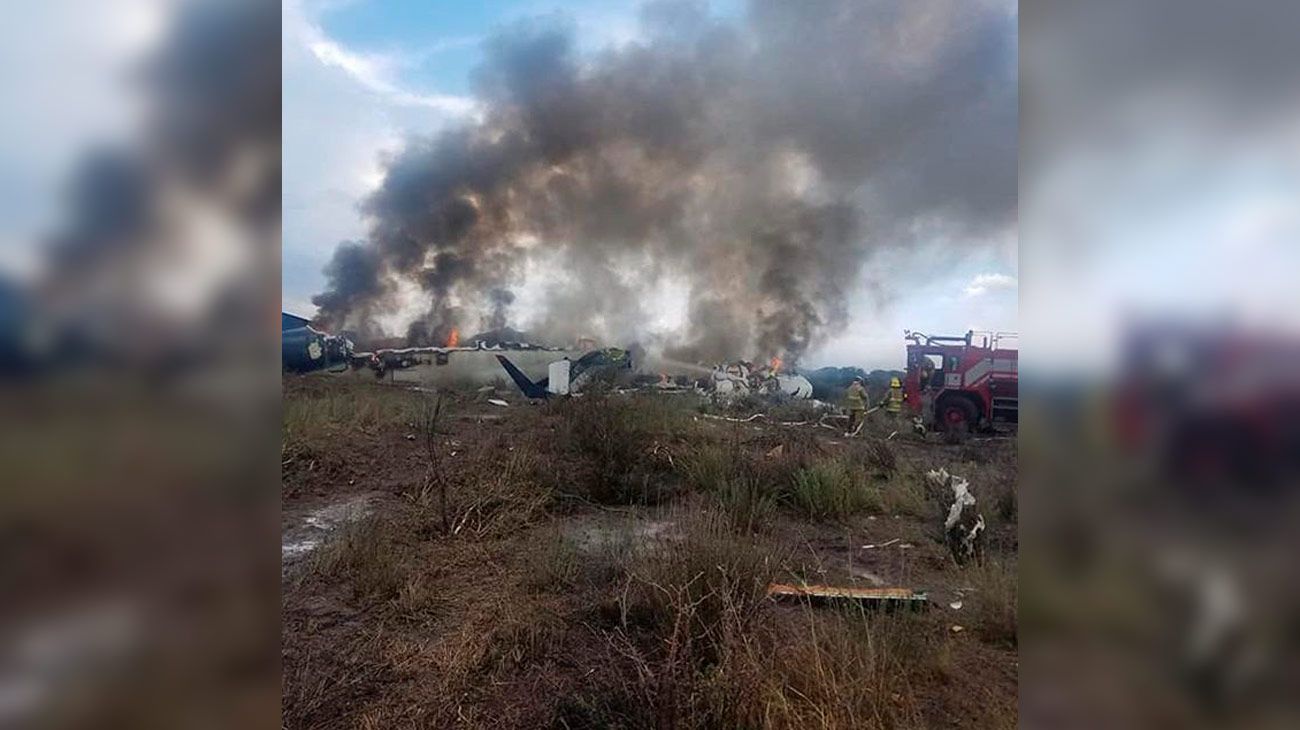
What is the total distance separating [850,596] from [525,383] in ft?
12.3

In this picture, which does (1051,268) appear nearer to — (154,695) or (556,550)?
(154,695)

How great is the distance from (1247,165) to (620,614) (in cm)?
266

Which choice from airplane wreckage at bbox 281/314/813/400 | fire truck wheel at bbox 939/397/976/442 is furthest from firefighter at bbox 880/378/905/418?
airplane wreckage at bbox 281/314/813/400

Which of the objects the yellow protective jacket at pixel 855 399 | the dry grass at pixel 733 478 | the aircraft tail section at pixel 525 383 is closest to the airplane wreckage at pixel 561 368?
the aircraft tail section at pixel 525 383

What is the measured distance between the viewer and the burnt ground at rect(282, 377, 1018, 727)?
2379mm

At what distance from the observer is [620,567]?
11.1 feet

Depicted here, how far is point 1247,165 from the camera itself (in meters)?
1.11

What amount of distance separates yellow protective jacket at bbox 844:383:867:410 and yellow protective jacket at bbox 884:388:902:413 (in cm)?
19

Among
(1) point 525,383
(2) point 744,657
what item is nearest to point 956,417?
(1) point 525,383

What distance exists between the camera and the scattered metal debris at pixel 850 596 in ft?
9.59

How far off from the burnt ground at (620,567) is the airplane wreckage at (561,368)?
0.57 feet

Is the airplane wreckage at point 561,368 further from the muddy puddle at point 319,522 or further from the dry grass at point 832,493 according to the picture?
the muddy puddle at point 319,522

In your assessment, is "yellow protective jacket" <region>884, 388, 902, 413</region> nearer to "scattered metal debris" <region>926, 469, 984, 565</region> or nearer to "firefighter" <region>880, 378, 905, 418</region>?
"firefighter" <region>880, 378, 905, 418</region>

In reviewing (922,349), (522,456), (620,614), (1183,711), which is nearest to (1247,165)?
(1183,711)
